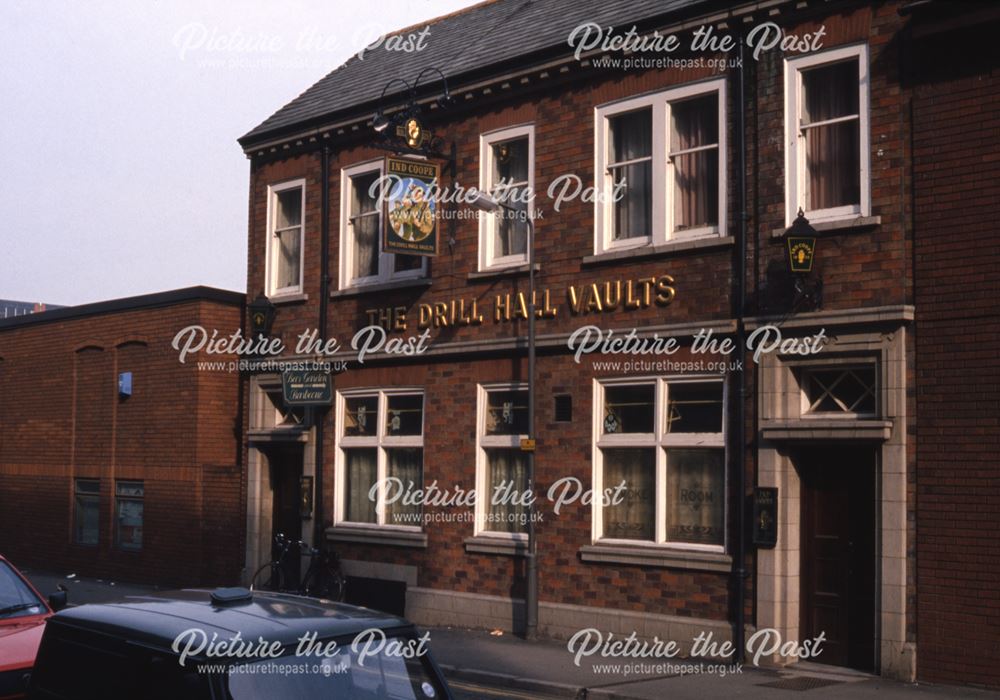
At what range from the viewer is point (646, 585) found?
1505 centimetres

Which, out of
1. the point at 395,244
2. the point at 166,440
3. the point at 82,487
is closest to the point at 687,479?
the point at 395,244

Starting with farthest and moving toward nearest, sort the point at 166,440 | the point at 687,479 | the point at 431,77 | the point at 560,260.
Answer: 1. the point at 166,440
2. the point at 431,77
3. the point at 560,260
4. the point at 687,479

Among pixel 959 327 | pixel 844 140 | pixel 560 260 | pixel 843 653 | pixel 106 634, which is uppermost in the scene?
pixel 844 140

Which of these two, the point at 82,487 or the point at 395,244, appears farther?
the point at 82,487

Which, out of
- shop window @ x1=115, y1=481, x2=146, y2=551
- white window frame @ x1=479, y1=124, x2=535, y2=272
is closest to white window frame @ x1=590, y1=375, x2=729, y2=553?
white window frame @ x1=479, y1=124, x2=535, y2=272

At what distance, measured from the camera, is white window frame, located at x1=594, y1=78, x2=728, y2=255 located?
14.9 meters

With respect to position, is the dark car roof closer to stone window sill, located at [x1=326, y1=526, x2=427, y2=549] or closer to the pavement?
the pavement

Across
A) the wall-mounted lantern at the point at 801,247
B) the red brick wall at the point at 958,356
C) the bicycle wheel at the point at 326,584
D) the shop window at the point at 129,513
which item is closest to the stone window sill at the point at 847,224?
the wall-mounted lantern at the point at 801,247

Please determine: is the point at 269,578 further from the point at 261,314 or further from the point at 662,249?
the point at 662,249

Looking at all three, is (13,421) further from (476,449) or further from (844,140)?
(844,140)

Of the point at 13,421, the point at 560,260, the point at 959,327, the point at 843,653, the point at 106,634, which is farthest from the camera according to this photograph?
the point at 13,421

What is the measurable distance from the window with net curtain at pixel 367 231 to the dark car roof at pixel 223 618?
13.6 meters

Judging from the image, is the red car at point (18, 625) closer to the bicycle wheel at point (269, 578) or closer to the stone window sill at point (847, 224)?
the stone window sill at point (847, 224)

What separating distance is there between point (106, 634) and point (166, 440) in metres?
18.1
